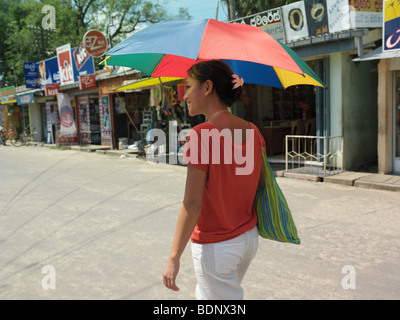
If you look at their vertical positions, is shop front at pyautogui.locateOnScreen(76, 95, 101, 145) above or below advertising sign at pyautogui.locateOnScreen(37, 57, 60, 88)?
below

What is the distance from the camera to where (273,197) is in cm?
228

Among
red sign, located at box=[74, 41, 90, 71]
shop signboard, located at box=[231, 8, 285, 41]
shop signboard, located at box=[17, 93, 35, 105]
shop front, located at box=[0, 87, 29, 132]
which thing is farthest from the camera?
shop front, located at box=[0, 87, 29, 132]

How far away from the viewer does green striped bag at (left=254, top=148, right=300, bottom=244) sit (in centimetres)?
227

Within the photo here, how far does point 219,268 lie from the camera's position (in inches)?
78.4

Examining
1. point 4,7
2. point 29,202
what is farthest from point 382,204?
point 4,7

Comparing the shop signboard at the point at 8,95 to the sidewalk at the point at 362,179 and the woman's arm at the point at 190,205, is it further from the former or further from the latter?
the woman's arm at the point at 190,205

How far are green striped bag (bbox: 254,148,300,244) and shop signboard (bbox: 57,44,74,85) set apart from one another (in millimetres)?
20824

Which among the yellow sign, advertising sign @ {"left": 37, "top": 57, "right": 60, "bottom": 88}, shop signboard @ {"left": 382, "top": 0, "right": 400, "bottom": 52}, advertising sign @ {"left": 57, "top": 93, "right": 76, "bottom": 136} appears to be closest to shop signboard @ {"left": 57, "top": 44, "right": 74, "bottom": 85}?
advertising sign @ {"left": 57, "top": 93, "right": 76, "bottom": 136}

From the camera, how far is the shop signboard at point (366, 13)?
29.9 feet

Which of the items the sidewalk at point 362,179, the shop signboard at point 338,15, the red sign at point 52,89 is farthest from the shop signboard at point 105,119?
the shop signboard at point 338,15

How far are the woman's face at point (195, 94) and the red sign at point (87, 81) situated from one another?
1797cm

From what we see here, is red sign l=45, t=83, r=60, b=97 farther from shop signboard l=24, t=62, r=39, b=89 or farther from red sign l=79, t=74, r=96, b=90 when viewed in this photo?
red sign l=79, t=74, r=96, b=90

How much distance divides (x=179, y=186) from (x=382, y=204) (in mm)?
4351

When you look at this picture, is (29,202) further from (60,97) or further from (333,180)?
(60,97)
